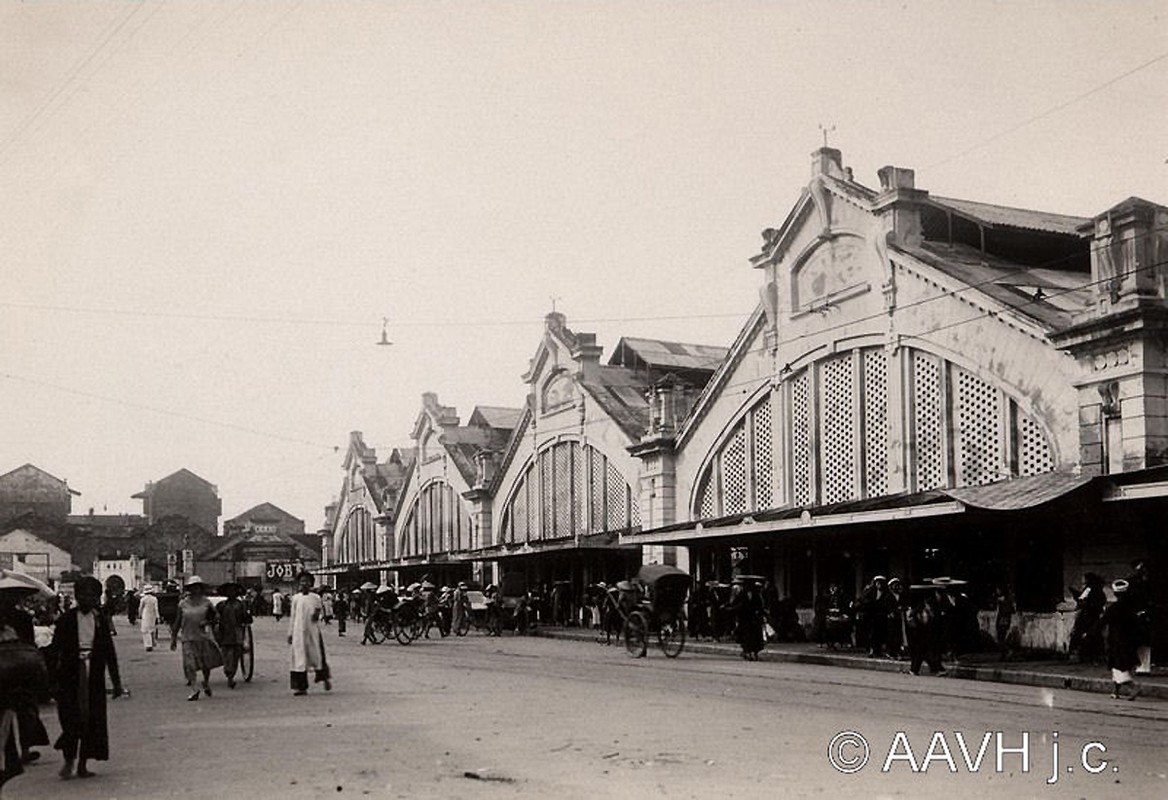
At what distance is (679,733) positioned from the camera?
11.7 meters

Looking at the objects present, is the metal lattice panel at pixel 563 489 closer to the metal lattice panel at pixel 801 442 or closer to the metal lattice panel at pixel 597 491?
the metal lattice panel at pixel 597 491

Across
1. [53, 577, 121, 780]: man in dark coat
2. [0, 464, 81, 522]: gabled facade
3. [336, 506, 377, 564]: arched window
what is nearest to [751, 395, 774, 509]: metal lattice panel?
[53, 577, 121, 780]: man in dark coat

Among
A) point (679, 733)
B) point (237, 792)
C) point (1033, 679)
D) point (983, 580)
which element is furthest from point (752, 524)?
point (237, 792)

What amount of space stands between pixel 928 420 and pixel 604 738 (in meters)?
15.5

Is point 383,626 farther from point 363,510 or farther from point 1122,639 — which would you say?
point 363,510

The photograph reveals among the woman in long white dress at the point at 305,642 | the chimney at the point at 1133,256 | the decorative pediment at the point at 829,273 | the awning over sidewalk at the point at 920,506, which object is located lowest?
the woman in long white dress at the point at 305,642

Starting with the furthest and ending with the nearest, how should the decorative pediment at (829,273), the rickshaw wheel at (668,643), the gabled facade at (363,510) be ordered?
the gabled facade at (363,510)
the decorative pediment at (829,273)
the rickshaw wheel at (668,643)

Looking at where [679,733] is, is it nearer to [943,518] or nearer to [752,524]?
[943,518]

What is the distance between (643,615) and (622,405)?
15279 millimetres

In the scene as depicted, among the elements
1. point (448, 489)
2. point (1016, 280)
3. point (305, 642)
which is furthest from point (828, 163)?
point (448, 489)

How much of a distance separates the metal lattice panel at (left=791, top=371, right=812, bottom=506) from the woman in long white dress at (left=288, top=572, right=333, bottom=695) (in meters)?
14.4

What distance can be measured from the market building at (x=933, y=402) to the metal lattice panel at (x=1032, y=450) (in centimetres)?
4

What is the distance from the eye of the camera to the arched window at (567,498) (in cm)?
3916

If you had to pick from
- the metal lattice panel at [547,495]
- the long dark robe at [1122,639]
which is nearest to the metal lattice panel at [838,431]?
the long dark robe at [1122,639]
